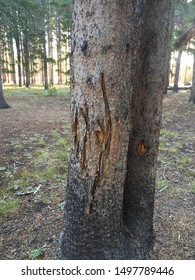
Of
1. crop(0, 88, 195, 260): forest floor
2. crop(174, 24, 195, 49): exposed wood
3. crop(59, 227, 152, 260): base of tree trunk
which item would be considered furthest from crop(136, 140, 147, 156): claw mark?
crop(174, 24, 195, 49): exposed wood

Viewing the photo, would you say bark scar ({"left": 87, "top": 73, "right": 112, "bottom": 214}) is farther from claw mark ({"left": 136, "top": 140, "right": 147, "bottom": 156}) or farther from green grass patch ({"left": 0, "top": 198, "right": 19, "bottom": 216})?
green grass patch ({"left": 0, "top": 198, "right": 19, "bottom": 216})

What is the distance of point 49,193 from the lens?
9.91 feet

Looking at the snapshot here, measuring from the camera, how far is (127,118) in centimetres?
145

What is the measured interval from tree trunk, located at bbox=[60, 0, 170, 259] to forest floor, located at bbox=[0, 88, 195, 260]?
418 mm

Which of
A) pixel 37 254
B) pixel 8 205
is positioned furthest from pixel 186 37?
pixel 37 254

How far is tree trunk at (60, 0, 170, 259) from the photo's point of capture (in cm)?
128

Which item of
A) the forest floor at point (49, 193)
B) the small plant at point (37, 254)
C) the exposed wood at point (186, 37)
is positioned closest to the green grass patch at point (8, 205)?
the forest floor at point (49, 193)

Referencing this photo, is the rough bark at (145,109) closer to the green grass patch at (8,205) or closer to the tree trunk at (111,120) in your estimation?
the tree trunk at (111,120)

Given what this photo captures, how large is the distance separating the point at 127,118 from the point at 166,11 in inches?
33.3

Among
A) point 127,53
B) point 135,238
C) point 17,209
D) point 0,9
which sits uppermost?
point 0,9

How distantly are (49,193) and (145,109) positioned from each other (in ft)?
6.23

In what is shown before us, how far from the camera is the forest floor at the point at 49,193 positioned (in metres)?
2.13
